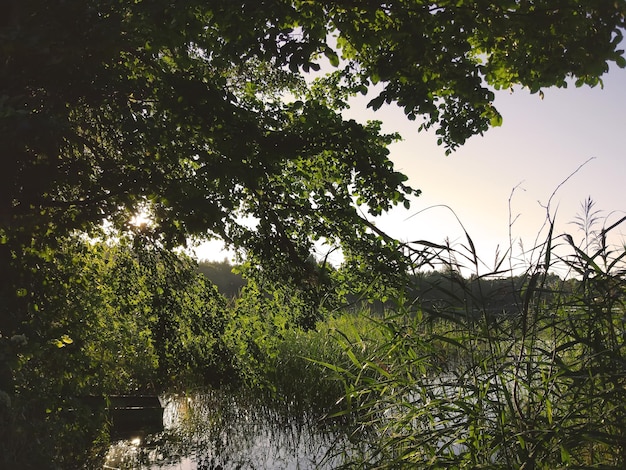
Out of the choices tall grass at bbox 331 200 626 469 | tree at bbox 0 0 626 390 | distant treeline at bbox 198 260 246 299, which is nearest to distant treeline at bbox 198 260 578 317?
tall grass at bbox 331 200 626 469

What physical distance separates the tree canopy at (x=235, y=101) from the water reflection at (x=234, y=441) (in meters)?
2.25

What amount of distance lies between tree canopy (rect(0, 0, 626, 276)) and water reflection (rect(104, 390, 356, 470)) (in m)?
2.25

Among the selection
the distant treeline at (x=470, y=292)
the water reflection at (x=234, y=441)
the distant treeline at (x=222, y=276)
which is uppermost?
the distant treeline at (x=222, y=276)

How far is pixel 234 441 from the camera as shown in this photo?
6602mm

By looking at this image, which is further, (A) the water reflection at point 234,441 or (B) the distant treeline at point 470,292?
(A) the water reflection at point 234,441

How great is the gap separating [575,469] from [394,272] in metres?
2.52

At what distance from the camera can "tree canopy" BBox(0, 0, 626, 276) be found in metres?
3.94

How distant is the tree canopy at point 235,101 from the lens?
155 inches

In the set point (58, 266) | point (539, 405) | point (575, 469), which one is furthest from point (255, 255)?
point (575, 469)

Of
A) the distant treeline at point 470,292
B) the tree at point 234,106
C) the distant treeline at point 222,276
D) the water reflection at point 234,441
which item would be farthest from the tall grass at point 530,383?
the distant treeline at point 222,276

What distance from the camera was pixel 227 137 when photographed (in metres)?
4.32

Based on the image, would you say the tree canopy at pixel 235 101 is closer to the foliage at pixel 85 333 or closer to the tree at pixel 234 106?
the tree at pixel 234 106

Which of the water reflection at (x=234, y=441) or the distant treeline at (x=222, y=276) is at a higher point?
the distant treeline at (x=222, y=276)

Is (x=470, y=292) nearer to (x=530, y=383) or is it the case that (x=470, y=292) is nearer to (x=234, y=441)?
(x=530, y=383)
